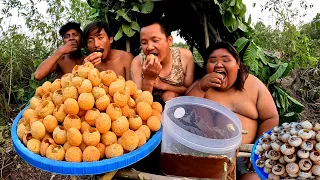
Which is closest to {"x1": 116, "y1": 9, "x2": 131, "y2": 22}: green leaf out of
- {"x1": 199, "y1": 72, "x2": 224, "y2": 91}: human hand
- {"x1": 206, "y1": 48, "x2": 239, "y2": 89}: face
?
{"x1": 206, "y1": 48, "x2": 239, "y2": 89}: face

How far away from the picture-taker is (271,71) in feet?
10.1

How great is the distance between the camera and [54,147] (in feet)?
5.35

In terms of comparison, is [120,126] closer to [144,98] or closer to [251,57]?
[144,98]

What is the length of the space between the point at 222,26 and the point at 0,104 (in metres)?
2.83

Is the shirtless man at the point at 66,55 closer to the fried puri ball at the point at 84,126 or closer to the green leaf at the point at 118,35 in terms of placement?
the green leaf at the point at 118,35

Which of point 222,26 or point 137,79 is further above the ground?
point 222,26

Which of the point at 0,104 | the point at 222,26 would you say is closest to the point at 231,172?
the point at 222,26

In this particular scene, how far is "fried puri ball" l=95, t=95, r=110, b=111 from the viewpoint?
1.73 m

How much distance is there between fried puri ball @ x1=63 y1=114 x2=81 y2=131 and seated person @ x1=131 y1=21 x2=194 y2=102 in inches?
36.0

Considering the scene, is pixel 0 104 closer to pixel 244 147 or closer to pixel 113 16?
pixel 113 16

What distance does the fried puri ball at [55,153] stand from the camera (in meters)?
1.59

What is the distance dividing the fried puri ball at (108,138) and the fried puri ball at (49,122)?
0.85ft

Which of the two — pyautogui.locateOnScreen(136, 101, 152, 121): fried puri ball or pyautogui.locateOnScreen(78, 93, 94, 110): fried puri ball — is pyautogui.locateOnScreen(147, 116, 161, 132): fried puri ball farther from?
pyautogui.locateOnScreen(78, 93, 94, 110): fried puri ball

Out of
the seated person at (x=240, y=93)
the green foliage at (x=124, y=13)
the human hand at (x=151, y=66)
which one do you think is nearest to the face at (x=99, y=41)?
the green foliage at (x=124, y=13)
